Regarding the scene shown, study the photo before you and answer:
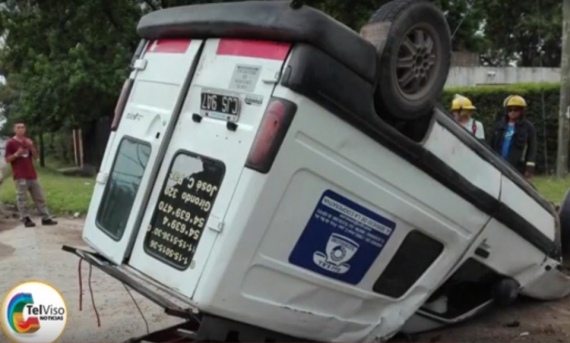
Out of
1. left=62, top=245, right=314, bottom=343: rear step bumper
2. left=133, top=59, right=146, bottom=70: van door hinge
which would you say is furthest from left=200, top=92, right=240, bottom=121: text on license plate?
left=62, top=245, right=314, bottom=343: rear step bumper

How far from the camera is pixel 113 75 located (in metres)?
21.3

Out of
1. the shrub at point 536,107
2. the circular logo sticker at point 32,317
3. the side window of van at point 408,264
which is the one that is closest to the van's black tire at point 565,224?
the side window of van at point 408,264

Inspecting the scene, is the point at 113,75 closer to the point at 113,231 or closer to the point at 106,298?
the point at 106,298

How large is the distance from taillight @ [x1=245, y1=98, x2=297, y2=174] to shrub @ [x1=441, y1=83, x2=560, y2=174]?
14.8m

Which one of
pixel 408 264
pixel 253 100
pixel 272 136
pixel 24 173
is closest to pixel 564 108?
pixel 24 173

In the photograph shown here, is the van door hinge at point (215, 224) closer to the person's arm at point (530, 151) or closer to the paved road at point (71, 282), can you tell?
the paved road at point (71, 282)

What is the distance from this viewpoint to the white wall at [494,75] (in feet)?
84.4

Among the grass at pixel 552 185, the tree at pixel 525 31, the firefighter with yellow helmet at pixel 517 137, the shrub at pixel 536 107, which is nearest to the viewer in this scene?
the firefighter with yellow helmet at pixel 517 137

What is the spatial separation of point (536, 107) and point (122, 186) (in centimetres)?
1517

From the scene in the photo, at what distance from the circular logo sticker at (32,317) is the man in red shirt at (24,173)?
6.60m

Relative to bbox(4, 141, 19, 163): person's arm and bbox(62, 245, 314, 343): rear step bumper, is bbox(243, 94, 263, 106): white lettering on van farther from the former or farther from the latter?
bbox(4, 141, 19, 163): person's arm

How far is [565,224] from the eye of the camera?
18.3ft

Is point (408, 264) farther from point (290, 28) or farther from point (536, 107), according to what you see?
point (536, 107)

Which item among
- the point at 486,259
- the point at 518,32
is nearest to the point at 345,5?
the point at 486,259
